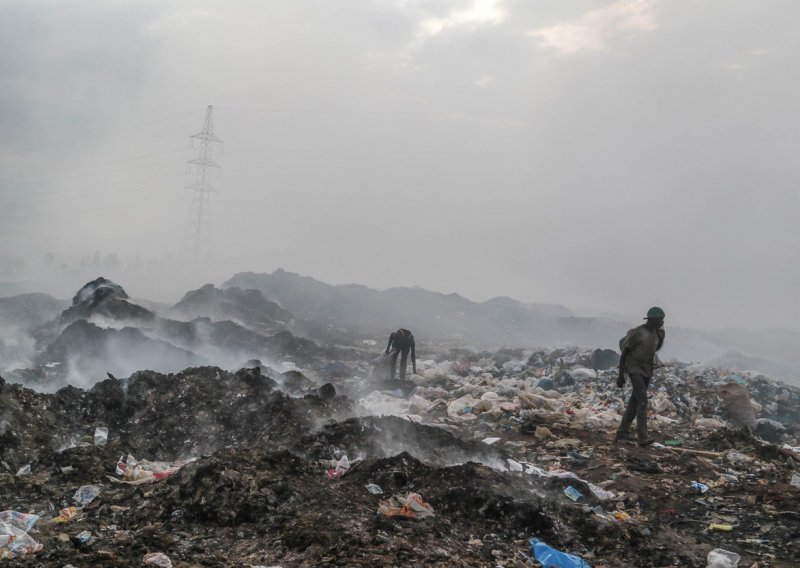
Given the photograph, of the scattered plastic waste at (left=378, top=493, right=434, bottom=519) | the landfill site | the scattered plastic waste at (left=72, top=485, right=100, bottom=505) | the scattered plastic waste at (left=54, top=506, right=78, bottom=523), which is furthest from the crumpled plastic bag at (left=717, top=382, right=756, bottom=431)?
the scattered plastic waste at (left=54, top=506, right=78, bottom=523)

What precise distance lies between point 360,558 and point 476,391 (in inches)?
314

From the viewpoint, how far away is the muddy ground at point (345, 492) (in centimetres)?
396

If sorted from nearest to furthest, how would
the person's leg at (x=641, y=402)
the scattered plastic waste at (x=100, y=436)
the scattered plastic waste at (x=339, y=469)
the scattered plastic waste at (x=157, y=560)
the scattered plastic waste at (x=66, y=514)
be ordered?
the scattered plastic waste at (x=157, y=560) < the scattered plastic waste at (x=66, y=514) < the scattered plastic waste at (x=339, y=469) < the scattered plastic waste at (x=100, y=436) < the person's leg at (x=641, y=402)

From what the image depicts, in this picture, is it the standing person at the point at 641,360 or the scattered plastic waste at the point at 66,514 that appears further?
the standing person at the point at 641,360

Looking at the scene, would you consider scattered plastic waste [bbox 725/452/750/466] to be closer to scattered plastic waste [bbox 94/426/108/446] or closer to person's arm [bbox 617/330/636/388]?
person's arm [bbox 617/330/636/388]

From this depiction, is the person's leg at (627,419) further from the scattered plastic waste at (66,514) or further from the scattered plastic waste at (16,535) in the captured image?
the scattered plastic waste at (16,535)

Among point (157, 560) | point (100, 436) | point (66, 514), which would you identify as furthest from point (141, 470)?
point (157, 560)

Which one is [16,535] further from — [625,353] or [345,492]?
[625,353]

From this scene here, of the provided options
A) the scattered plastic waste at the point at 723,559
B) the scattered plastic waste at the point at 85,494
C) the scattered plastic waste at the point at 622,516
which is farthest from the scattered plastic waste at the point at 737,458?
the scattered plastic waste at the point at 85,494

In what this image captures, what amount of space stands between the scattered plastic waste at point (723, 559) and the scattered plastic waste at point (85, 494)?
4.85 metres

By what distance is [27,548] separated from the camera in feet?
12.0

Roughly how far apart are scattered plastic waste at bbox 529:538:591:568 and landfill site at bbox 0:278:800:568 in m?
0.01

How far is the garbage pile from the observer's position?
3973 mm

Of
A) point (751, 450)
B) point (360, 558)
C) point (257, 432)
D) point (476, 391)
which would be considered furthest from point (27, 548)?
point (476, 391)
